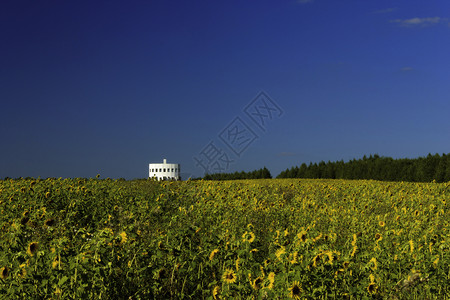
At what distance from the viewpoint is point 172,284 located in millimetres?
4328

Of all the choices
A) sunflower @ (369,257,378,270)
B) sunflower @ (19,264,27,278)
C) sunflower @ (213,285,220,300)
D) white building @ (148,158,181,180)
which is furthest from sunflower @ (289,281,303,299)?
white building @ (148,158,181,180)

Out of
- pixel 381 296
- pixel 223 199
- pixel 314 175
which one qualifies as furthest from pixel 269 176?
pixel 381 296

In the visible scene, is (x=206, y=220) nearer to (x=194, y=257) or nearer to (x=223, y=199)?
(x=223, y=199)

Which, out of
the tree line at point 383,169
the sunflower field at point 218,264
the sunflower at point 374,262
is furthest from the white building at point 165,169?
the sunflower at point 374,262

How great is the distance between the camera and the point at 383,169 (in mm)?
26000

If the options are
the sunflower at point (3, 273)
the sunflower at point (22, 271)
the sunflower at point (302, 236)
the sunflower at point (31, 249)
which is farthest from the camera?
the sunflower at point (302, 236)

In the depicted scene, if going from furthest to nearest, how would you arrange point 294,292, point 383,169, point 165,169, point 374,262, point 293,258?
1. point 165,169
2. point 383,169
3. point 374,262
4. point 293,258
5. point 294,292

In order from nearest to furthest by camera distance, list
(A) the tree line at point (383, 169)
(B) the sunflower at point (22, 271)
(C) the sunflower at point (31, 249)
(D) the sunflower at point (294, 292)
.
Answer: (D) the sunflower at point (294, 292) < (B) the sunflower at point (22, 271) < (C) the sunflower at point (31, 249) < (A) the tree line at point (383, 169)

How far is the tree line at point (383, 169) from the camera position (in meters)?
23.3

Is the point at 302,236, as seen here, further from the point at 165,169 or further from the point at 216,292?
the point at 165,169

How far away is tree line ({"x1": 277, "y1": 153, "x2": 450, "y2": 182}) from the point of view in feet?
76.3

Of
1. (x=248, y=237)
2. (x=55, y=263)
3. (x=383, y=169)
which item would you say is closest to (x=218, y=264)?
(x=248, y=237)

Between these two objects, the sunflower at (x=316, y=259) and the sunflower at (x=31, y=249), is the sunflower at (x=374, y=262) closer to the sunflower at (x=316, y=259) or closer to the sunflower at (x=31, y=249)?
the sunflower at (x=316, y=259)

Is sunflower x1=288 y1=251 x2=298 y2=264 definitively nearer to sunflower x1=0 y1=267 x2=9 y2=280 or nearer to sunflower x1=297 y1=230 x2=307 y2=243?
sunflower x1=297 y1=230 x2=307 y2=243
